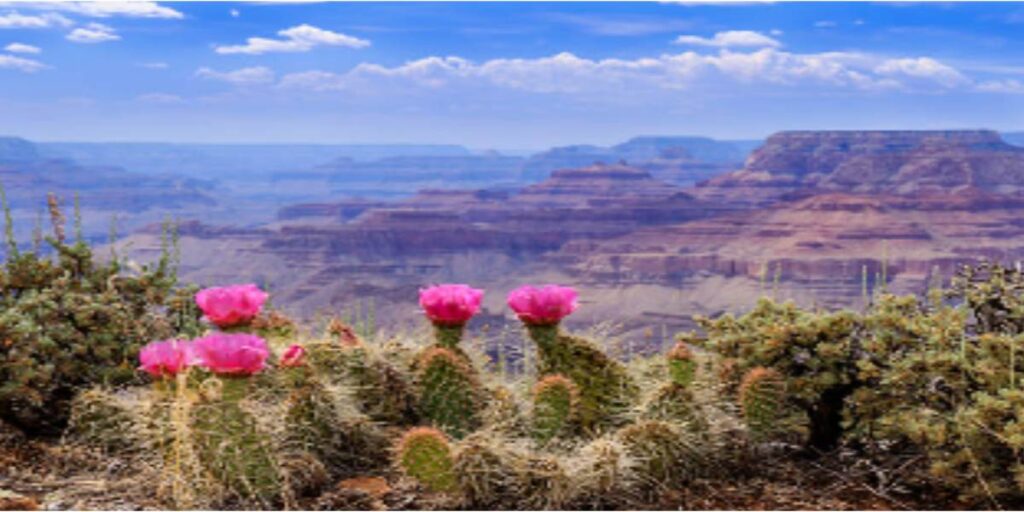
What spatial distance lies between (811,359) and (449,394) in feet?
5.77

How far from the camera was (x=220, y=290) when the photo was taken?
475 centimetres

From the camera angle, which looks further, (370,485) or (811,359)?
(811,359)

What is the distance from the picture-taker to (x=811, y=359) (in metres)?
5.16

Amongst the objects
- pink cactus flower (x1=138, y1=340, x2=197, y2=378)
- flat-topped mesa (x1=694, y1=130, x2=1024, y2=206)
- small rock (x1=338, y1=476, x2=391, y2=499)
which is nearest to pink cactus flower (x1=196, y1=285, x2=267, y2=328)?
pink cactus flower (x1=138, y1=340, x2=197, y2=378)

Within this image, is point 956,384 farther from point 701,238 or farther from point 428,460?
point 701,238

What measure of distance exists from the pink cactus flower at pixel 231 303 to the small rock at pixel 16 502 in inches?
41.0

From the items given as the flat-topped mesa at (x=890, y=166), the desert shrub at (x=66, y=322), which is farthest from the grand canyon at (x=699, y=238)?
the desert shrub at (x=66, y=322)

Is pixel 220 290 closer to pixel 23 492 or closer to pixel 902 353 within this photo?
pixel 23 492

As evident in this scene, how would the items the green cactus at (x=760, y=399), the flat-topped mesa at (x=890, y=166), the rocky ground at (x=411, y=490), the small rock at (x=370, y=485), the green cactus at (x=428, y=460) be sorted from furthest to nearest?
1. the flat-topped mesa at (x=890, y=166)
2. the green cactus at (x=760, y=399)
3. the small rock at (x=370, y=485)
4. the rocky ground at (x=411, y=490)
5. the green cactus at (x=428, y=460)

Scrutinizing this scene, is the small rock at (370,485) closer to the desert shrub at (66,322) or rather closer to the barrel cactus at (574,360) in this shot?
the barrel cactus at (574,360)

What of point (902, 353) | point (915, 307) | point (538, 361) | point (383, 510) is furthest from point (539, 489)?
point (915, 307)

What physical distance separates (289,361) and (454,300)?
0.79 metres

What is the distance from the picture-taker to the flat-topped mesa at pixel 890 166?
183 metres

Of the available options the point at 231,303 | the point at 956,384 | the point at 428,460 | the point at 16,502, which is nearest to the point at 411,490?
the point at 428,460
